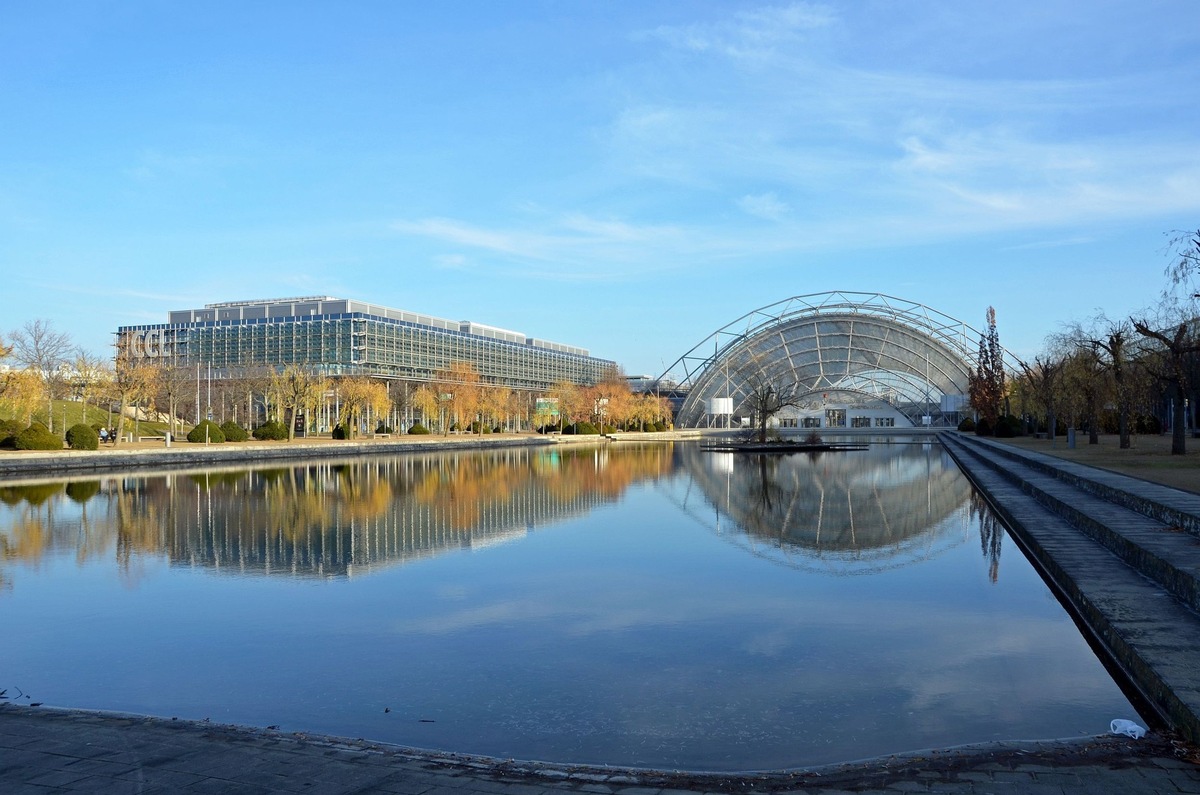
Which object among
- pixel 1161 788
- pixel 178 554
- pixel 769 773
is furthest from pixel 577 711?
pixel 178 554

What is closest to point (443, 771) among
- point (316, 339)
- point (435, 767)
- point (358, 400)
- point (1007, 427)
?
point (435, 767)

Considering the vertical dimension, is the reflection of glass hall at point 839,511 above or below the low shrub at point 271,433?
below

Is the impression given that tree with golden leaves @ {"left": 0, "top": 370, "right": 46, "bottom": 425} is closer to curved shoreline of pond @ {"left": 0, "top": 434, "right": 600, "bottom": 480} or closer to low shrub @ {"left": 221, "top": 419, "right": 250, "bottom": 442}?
curved shoreline of pond @ {"left": 0, "top": 434, "right": 600, "bottom": 480}

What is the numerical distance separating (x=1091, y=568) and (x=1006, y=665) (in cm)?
495

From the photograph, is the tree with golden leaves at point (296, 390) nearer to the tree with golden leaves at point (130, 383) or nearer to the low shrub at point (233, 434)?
the low shrub at point (233, 434)

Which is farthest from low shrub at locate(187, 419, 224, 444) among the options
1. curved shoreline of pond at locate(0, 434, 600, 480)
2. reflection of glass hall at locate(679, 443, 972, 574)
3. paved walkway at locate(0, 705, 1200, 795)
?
paved walkway at locate(0, 705, 1200, 795)

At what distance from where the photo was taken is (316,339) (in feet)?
359

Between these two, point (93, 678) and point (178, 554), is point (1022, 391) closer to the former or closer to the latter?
point (178, 554)

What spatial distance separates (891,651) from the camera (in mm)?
9727

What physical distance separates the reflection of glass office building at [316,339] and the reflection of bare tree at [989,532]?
86.9 metres

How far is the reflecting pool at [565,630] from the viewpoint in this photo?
750cm

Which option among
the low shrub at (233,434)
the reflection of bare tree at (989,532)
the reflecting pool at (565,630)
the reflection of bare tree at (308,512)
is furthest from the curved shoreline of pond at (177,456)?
the reflection of bare tree at (989,532)

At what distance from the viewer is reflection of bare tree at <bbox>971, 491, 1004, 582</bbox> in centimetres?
1547

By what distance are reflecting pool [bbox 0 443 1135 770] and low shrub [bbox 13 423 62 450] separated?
2934 centimetres
